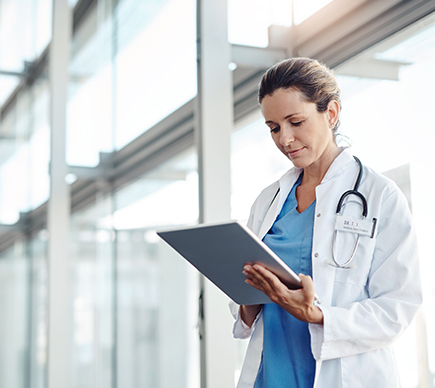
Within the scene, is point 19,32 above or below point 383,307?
above

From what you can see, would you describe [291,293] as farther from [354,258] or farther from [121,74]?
[121,74]

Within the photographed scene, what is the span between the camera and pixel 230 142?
8.12 ft

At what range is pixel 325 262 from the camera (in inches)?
50.7

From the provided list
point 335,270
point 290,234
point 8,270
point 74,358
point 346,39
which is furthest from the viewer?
point 8,270

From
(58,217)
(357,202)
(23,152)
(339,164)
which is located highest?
(23,152)

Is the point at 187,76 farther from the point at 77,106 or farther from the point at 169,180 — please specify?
the point at 77,106

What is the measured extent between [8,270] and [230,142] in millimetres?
2108

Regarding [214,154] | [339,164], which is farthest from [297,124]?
[214,154]

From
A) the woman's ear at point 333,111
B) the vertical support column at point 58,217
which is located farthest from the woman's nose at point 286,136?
the vertical support column at point 58,217

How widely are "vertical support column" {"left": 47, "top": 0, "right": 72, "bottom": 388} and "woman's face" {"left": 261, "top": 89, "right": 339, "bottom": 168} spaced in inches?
81.7

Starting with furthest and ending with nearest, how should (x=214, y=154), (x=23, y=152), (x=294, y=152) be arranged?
(x=23, y=152)
(x=214, y=154)
(x=294, y=152)

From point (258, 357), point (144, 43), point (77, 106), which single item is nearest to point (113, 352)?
point (77, 106)

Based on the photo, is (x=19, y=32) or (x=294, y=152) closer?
(x=294, y=152)

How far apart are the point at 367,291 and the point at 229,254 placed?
0.33m
